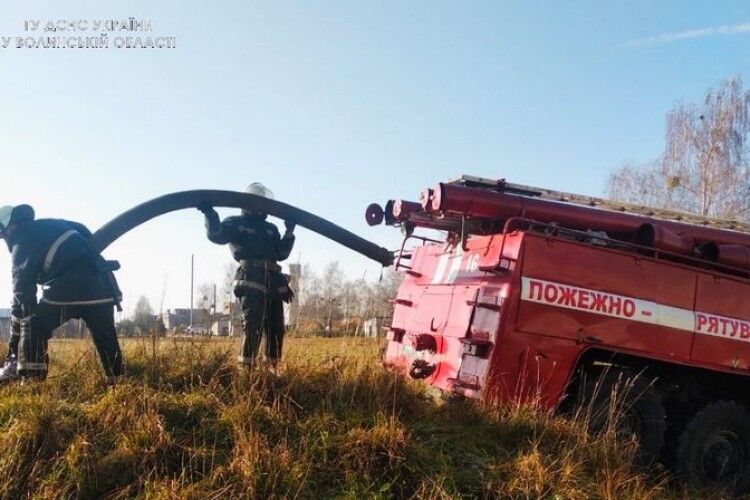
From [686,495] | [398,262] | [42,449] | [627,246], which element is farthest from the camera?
[398,262]

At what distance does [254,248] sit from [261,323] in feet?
2.61

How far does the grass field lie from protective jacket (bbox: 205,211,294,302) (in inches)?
46.8

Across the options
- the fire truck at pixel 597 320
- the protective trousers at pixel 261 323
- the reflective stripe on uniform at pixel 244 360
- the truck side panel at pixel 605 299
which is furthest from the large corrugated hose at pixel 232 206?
the truck side panel at pixel 605 299

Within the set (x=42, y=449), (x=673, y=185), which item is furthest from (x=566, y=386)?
(x=673, y=185)

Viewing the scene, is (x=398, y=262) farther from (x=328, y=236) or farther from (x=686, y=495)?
(x=686, y=495)

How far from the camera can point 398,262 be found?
7176 millimetres

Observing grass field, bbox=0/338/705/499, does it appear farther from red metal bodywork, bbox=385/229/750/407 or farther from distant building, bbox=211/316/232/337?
distant building, bbox=211/316/232/337

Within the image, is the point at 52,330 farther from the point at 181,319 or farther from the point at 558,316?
the point at 558,316

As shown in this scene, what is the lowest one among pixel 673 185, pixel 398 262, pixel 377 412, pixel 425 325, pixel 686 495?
pixel 686 495

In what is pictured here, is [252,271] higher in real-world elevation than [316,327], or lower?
higher

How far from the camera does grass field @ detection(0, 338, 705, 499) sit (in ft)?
13.1

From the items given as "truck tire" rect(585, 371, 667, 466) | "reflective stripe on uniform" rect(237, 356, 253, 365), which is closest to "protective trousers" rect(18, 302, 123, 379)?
"reflective stripe on uniform" rect(237, 356, 253, 365)

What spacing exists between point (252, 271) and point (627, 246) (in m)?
3.65

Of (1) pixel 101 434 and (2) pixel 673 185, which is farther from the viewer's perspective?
(2) pixel 673 185
